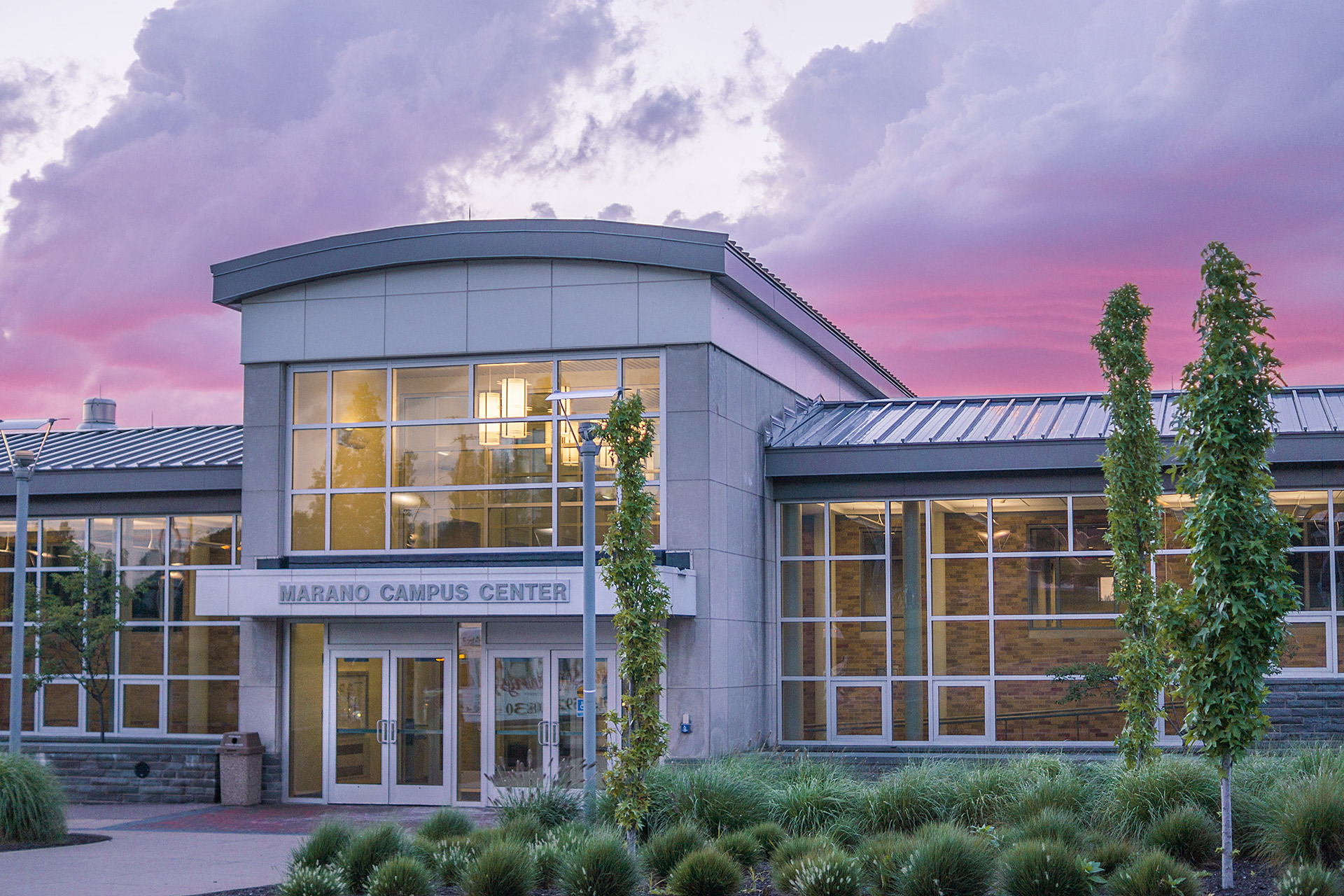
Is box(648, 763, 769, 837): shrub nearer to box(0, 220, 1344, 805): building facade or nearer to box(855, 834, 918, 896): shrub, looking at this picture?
box(855, 834, 918, 896): shrub

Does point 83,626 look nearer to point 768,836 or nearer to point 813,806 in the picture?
point 813,806

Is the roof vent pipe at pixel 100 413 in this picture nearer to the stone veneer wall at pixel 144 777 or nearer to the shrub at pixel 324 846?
the stone veneer wall at pixel 144 777

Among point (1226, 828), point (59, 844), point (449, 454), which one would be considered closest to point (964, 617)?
point (449, 454)

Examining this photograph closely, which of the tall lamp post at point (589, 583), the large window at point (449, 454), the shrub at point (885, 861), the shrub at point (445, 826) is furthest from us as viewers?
the large window at point (449, 454)

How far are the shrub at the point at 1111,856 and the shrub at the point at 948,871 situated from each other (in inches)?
43.3

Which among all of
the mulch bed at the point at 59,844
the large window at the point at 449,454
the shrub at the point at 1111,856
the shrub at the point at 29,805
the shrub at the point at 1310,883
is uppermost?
the large window at the point at 449,454

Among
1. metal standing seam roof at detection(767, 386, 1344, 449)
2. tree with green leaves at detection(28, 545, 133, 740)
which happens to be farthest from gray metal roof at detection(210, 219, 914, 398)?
tree with green leaves at detection(28, 545, 133, 740)

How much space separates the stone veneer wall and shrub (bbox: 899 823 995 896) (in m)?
12.9

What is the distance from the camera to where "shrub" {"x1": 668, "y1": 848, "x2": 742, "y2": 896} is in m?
12.3

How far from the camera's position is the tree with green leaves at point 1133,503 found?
587 inches

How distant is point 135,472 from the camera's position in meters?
24.8

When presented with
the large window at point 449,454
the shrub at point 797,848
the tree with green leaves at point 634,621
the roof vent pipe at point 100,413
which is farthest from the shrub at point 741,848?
the roof vent pipe at point 100,413

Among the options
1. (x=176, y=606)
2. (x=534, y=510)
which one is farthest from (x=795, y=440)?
(x=176, y=606)

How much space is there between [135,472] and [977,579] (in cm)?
1488
